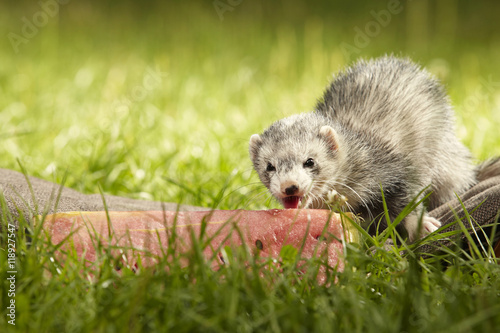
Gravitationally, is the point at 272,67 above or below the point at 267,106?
above

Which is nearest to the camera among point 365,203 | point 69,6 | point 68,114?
point 365,203

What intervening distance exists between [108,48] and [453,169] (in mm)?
6107

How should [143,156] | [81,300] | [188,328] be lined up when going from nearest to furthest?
[188,328] → [81,300] → [143,156]

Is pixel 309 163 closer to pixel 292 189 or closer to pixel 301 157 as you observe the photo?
pixel 301 157

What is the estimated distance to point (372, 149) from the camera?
302cm

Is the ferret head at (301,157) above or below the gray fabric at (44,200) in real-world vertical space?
above

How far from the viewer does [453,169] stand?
3297 millimetres

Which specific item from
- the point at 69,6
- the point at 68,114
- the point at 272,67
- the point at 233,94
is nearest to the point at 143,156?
the point at 68,114

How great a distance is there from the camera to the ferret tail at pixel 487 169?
3.52 metres

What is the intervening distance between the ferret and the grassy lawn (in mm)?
340

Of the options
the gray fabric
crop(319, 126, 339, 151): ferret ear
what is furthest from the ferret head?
the gray fabric

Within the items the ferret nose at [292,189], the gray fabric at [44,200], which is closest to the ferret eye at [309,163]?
the ferret nose at [292,189]

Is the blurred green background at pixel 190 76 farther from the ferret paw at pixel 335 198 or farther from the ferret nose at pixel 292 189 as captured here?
the ferret paw at pixel 335 198

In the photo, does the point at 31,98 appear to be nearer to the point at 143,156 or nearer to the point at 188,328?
the point at 143,156
